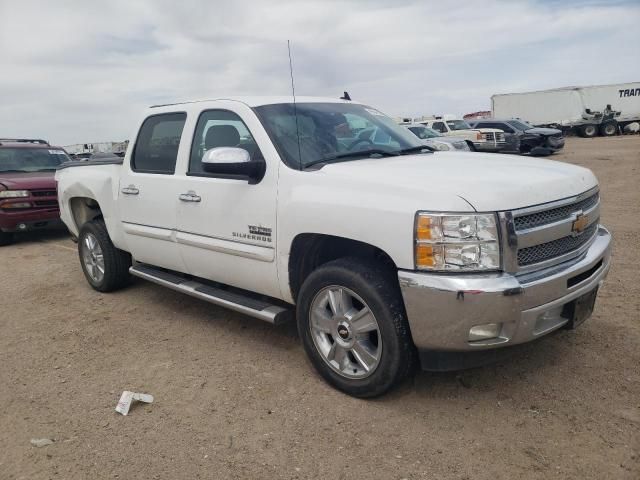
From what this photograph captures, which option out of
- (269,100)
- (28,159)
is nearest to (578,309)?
(269,100)

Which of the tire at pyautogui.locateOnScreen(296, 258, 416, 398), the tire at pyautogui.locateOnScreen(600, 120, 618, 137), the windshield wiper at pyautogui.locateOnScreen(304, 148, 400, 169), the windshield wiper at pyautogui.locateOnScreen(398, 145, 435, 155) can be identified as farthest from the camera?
the tire at pyautogui.locateOnScreen(600, 120, 618, 137)

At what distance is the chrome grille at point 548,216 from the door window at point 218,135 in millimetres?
1834

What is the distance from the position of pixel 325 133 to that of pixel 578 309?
2.03m

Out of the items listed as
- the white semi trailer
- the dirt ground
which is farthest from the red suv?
the white semi trailer

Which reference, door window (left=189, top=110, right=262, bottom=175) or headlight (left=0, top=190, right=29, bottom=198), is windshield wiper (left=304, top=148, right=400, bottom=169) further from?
headlight (left=0, top=190, right=29, bottom=198)

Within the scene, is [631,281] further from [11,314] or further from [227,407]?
[11,314]

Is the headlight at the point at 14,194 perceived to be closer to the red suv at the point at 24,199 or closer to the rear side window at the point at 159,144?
the red suv at the point at 24,199

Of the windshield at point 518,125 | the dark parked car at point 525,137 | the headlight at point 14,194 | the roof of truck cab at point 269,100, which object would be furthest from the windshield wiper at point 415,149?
the windshield at point 518,125

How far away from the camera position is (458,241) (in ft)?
8.70

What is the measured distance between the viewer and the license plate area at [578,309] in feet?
9.92

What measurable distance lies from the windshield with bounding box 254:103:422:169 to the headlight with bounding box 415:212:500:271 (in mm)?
1093

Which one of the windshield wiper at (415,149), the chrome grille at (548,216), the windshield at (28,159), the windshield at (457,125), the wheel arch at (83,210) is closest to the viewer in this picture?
the chrome grille at (548,216)

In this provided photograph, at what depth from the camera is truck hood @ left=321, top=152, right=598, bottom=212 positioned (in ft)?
8.88

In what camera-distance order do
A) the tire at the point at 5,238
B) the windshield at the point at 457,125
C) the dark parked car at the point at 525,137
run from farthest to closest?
the windshield at the point at 457,125, the dark parked car at the point at 525,137, the tire at the point at 5,238
